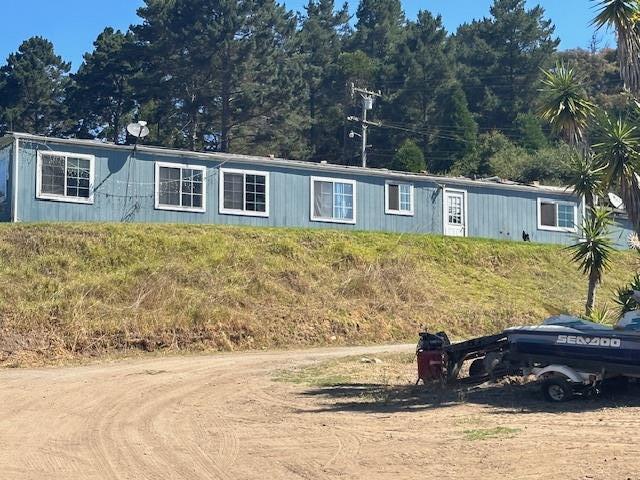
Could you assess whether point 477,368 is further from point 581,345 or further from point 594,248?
point 594,248

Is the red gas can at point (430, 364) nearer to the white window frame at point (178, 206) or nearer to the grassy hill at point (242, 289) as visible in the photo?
the grassy hill at point (242, 289)

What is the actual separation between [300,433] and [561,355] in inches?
142

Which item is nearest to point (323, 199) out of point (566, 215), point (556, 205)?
point (556, 205)

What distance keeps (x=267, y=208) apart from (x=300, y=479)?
20818mm

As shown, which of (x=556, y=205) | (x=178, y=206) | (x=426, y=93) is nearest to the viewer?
(x=178, y=206)

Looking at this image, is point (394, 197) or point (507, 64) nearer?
point (394, 197)

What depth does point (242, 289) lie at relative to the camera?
21.2m

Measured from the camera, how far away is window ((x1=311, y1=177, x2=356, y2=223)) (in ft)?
93.0

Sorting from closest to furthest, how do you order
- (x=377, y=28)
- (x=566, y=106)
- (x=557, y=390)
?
1. (x=557, y=390)
2. (x=566, y=106)
3. (x=377, y=28)

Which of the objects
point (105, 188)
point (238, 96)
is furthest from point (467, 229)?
point (238, 96)

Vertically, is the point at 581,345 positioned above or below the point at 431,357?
above

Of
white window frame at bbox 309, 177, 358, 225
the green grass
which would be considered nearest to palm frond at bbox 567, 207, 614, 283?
the green grass

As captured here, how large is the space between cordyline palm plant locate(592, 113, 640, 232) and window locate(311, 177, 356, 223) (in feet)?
54.9

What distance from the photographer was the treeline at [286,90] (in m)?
50.3
